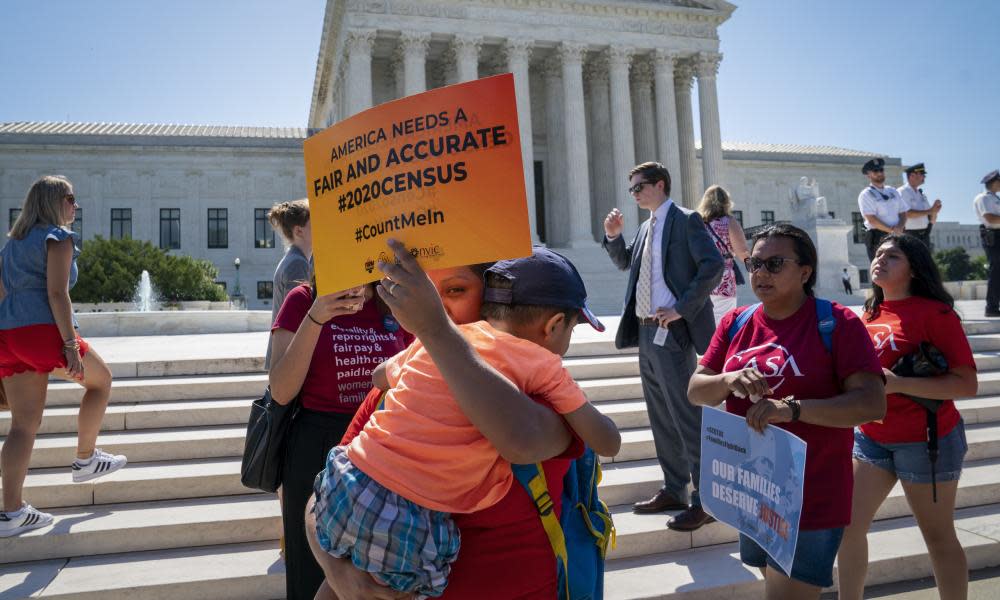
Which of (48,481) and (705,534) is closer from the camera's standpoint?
(705,534)

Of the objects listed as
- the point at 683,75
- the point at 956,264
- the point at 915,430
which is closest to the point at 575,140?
the point at 683,75

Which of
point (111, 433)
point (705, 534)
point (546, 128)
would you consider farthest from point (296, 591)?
point (546, 128)

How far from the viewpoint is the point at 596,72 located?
37.1 meters

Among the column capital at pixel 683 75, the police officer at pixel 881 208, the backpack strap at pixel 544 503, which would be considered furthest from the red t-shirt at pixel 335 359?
→ the column capital at pixel 683 75

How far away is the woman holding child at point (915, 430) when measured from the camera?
3.03 m

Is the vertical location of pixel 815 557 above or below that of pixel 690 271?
below

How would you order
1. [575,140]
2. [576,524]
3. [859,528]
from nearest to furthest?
[576,524], [859,528], [575,140]

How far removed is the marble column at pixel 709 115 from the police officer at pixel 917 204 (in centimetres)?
2732

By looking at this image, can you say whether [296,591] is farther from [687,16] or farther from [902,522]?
[687,16]

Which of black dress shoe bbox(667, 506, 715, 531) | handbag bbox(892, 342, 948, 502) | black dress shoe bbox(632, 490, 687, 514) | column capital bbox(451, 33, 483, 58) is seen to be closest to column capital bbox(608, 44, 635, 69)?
column capital bbox(451, 33, 483, 58)

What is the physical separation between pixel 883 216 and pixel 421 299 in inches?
353

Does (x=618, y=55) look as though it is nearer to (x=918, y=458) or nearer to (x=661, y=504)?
(x=661, y=504)

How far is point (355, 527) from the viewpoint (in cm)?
150

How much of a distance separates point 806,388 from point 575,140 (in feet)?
106
